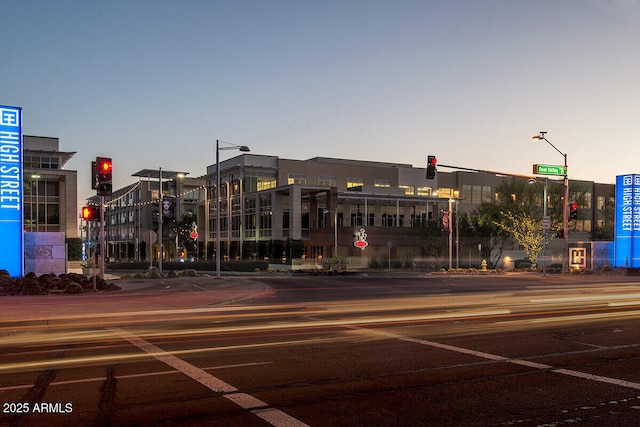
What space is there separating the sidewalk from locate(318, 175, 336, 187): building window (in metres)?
54.2

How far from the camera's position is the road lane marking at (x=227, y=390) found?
21.7ft

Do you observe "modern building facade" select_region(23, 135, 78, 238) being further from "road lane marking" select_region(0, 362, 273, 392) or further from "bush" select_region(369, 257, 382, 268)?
"road lane marking" select_region(0, 362, 273, 392)

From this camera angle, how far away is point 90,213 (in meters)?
21.2

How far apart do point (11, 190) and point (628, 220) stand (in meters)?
38.7

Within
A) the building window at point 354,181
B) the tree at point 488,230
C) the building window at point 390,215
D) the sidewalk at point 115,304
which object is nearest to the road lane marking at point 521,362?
the sidewalk at point 115,304

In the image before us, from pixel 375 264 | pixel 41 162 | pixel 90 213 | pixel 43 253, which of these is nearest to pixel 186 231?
pixel 41 162

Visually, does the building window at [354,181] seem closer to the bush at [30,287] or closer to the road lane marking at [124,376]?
the bush at [30,287]

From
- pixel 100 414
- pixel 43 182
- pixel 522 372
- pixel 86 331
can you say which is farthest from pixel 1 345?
pixel 43 182

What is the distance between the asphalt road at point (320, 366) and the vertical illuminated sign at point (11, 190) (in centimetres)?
953

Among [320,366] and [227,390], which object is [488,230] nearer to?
[320,366]

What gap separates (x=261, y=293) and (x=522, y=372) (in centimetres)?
1671

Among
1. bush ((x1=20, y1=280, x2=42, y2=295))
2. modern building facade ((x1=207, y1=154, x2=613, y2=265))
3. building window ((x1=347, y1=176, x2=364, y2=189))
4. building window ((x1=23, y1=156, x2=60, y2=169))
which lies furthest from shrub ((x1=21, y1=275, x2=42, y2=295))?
building window ((x1=347, y1=176, x2=364, y2=189))

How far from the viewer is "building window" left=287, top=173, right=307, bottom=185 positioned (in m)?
79.2

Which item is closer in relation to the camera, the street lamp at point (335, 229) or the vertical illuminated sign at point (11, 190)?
the vertical illuminated sign at point (11, 190)
